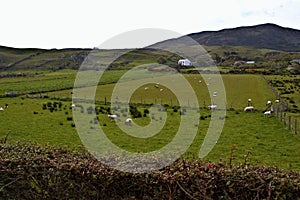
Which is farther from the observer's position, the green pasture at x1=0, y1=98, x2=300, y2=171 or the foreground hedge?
the green pasture at x1=0, y1=98, x2=300, y2=171

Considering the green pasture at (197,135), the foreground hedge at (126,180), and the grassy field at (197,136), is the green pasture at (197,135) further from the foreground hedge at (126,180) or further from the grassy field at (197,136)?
the foreground hedge at (126,180)

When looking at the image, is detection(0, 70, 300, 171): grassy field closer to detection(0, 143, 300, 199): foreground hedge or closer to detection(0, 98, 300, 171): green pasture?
detection(0, 98, 300, 171): green pasture

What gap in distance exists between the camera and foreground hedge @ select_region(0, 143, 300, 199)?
5430mm

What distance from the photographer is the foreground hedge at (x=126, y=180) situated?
5430mm

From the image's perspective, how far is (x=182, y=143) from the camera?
55.3 feet

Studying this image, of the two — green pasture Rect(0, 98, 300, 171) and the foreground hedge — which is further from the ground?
the foreground hedge

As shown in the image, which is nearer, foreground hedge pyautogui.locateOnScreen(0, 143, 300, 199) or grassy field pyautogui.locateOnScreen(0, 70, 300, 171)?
foreground hedge pyautogui.locateOnScreen(0, 143, 300, 199)

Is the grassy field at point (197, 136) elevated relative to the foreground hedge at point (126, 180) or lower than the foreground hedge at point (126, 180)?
lower

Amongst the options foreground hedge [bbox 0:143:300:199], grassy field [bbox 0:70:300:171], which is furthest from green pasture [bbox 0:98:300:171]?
foreground hedge [bbox 0:143:300:199]

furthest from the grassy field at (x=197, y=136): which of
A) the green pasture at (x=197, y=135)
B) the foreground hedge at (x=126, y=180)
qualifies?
the foreground hedge at (x=126, y=180)

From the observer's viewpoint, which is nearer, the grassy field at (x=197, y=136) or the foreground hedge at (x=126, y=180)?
the foreground hedge at (x=126, y=180)

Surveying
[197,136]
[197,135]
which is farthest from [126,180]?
[197,135]

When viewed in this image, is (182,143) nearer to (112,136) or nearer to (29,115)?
(112,136)

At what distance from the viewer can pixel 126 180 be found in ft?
19.1
